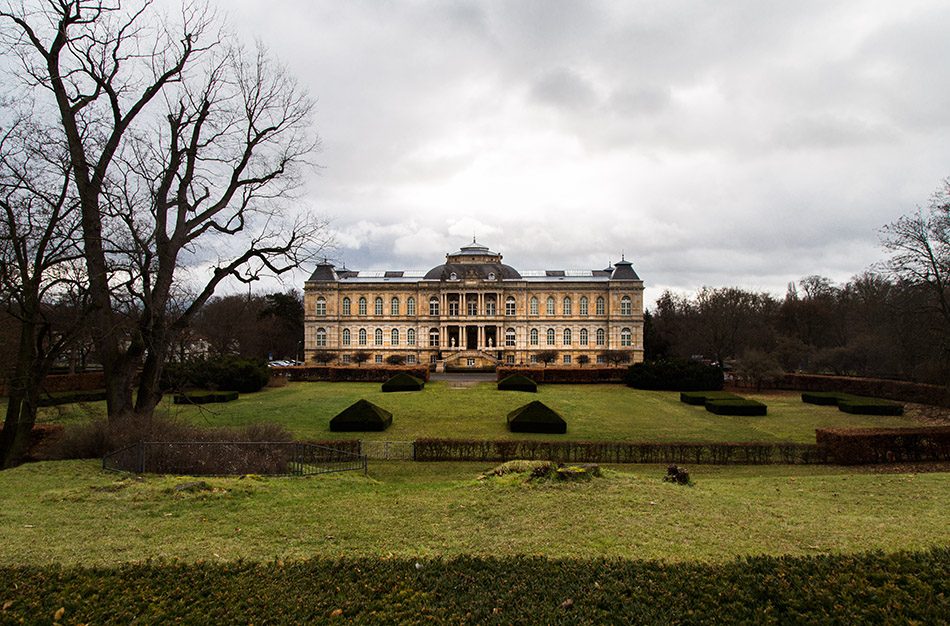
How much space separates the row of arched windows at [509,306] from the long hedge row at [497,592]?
64289mm

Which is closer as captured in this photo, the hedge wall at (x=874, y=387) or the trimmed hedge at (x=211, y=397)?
the hedge wall at (x=874, y=387)

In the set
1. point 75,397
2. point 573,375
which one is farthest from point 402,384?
point 75,397

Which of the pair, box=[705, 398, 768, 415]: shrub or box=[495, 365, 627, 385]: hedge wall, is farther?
box=[495, 365, 627, 385]: hedge wall

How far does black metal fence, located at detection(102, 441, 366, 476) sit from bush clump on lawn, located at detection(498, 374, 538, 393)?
2340 cm

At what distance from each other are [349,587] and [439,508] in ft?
11.3

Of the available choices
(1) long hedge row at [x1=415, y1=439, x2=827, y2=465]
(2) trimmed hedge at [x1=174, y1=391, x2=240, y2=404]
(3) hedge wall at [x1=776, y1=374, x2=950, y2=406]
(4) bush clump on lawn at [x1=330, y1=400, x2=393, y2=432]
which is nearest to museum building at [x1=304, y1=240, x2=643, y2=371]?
(3) hedge wall at [x1=776, y1=374, x2=950, y2=406]

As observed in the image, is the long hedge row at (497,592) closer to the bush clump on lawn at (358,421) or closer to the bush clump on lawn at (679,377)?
the bush clump on lawn at (358,421)

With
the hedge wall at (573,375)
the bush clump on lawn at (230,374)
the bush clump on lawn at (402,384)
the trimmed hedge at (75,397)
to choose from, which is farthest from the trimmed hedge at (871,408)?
the trimmed hedge at (75,397)

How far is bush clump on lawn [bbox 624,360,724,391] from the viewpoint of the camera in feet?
128

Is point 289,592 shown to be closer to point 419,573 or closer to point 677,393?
point 419,573

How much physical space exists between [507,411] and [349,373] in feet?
72.5

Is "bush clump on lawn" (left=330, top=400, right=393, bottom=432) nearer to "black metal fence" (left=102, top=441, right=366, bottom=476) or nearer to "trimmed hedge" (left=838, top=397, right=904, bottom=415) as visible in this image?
"black metal fence" (left=102, top=441, right=366, bottom=476)

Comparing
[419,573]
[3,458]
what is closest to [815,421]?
[419,573]

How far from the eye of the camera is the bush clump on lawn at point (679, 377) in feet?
128
